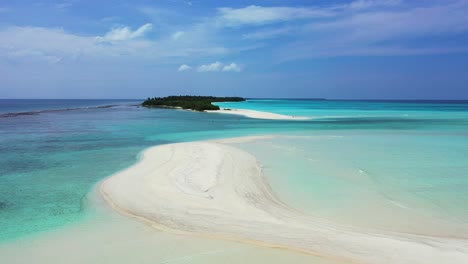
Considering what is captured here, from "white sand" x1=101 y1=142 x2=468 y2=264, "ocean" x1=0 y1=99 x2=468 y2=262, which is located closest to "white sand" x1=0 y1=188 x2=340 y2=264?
"white sand" x1=101 y1=142 x2=468 y2=264

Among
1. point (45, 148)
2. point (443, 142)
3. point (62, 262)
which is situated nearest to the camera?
point (62, 262)

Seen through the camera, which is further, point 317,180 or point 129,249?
point 317,180

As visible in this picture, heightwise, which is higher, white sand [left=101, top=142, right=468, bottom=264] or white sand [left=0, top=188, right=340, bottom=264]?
white sand [left=101, top=142, right=468, bottom=264]

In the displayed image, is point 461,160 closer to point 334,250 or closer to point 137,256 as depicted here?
point 334,250

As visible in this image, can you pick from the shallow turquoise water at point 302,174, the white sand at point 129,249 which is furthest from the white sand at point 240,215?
the shallow turquoise water at point 302,174

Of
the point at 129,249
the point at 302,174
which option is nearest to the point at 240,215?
the point at 129,249

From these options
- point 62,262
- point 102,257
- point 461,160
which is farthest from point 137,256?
point 461,160

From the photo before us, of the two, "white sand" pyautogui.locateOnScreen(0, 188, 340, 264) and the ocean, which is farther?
the ocean

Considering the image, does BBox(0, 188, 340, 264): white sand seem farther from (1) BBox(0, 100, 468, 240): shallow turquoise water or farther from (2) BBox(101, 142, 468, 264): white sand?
(1) BBox(0, 100, 468, 240): shallow turquoise water

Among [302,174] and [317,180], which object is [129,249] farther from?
[302,174]
